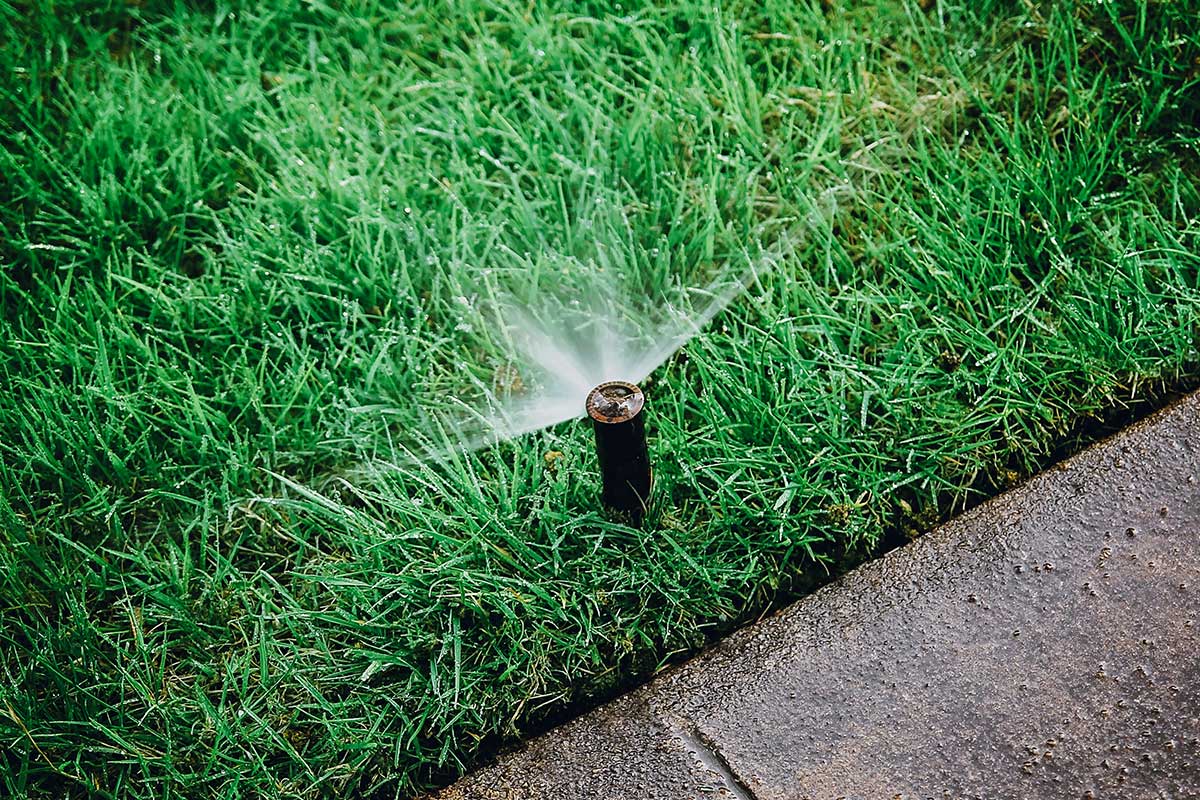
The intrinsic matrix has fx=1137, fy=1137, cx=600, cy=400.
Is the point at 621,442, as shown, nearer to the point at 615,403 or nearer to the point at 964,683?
the point at 615,403

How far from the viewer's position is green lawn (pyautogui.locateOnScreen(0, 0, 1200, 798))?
2066 millimetres

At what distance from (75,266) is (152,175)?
0.29 m

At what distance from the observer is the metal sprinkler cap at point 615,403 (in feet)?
6.23

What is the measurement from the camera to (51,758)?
6.59 ft

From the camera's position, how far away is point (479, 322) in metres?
2.54

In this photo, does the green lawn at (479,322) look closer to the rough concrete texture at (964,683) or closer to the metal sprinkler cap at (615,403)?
the rough concrete texture at (964,683)

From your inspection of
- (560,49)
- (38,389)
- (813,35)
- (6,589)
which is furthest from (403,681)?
(813,35)

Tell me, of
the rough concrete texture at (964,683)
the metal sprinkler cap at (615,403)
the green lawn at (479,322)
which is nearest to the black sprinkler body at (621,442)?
the metal sprinkler cap at (615,403)

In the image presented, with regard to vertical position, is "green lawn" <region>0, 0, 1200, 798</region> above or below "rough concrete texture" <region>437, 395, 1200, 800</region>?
above

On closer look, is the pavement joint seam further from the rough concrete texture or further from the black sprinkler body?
the black sprinkler body

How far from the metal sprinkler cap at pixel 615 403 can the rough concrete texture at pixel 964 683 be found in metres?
0.48

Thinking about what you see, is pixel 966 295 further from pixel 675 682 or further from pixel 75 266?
pixel 75 266

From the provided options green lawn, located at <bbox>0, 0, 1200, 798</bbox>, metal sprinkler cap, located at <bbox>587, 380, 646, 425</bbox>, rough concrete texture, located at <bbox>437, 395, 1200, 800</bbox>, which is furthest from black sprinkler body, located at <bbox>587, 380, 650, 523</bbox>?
rough concrete texture, located at <bbox>437, 395, 1200, 800</bbox>

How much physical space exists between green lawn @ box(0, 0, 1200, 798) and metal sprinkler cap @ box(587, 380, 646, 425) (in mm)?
330
